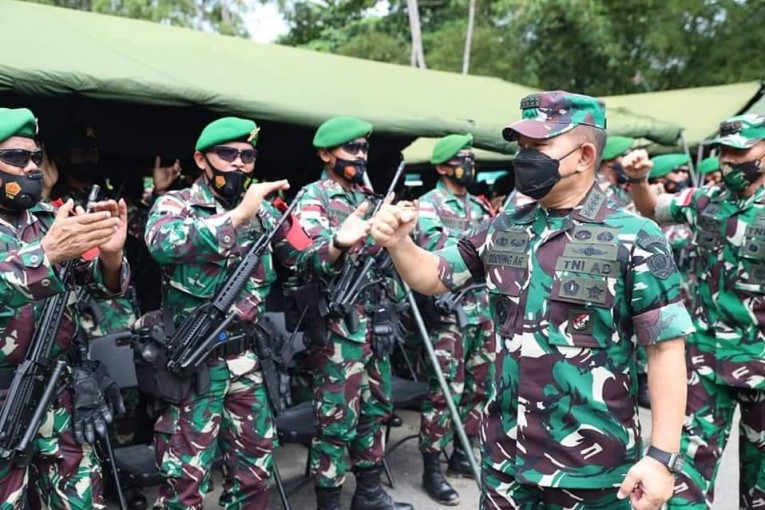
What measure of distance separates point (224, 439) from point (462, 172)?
243 cm

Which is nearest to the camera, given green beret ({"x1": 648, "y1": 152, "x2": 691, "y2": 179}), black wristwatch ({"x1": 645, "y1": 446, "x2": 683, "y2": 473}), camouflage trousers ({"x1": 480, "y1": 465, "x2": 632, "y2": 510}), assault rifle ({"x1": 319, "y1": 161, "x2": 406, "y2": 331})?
black wristwatch ({"x1": 645, "y1": 446, "x2": 683, "y2": 473})

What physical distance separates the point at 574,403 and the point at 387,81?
477cm

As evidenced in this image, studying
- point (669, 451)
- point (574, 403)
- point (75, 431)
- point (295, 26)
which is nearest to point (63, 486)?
point (75, 431)

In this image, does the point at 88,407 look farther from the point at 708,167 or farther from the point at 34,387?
the point at 708,167

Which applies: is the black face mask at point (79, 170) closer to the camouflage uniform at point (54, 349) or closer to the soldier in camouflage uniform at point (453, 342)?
the camouflage uniform at point (54, 349)

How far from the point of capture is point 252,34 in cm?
2566

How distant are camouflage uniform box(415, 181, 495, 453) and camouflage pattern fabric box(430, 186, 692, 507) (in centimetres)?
219

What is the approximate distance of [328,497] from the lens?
396cm

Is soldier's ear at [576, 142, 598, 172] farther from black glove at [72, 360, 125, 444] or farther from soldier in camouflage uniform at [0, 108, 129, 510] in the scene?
black glove at [72, 360, 125, 444]

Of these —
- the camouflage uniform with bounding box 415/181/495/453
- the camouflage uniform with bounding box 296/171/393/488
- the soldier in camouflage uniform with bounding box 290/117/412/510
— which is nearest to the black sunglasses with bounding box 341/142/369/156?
the soldier in camouflage uniform with bounding box 290/117/412/510

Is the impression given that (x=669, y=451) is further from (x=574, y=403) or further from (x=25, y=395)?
(x=25, y=395)

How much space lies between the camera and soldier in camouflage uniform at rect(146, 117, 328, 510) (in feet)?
10.0

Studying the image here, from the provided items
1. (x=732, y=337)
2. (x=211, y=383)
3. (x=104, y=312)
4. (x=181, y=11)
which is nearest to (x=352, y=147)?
(x=211, y=383)

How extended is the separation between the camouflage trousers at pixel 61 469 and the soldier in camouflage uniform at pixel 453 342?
2.13 metres
